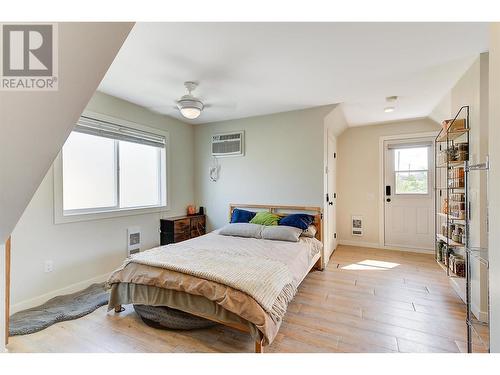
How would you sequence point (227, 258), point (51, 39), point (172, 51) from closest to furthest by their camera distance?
point (51, 39) < point (172, 51) < point (227, 258)

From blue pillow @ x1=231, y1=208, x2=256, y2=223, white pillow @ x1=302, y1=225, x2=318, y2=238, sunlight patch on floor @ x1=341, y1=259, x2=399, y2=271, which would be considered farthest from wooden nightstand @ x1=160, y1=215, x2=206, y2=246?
sunlight patch on floor @ x1=341, y1=259, x2=399, y2=271

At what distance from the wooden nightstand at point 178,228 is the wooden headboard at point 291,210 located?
0.67 meters

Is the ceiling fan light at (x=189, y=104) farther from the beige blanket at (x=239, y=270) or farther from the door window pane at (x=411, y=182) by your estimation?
the door window pane at (x=411, y=182)

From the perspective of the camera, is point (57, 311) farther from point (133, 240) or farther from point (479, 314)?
point (479, 314)

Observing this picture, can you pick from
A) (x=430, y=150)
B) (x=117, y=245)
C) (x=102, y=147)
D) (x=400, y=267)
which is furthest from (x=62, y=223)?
(x=430, y=150)

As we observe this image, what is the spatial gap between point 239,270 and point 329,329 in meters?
0.92

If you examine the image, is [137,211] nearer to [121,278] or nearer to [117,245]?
[117,245]

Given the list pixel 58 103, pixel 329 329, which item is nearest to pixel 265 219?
pixel 329 329

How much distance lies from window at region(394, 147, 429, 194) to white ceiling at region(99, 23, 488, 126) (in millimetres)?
1152

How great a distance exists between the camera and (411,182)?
4270 millimetres

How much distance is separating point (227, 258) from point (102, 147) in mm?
2231

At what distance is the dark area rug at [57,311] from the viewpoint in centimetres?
194

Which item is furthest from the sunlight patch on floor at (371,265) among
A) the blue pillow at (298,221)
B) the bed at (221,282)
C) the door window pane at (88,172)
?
the door window pane at (88,172)

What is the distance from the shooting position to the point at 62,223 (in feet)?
8.41
